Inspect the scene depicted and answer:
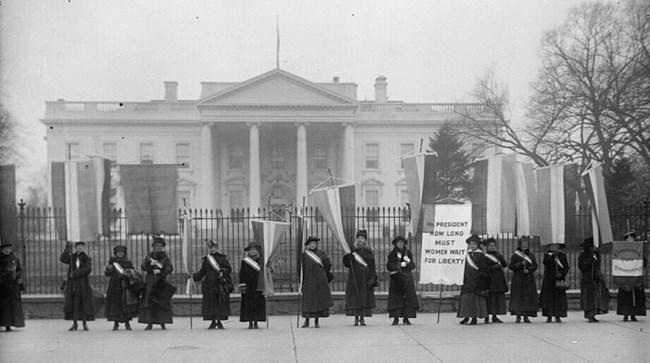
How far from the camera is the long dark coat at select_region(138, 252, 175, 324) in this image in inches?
512

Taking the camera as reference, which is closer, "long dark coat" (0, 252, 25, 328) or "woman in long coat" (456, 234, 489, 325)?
"long dark coat" (0, 252, 25, 328)

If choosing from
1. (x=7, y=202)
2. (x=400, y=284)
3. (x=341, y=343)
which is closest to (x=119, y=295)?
(x=7, y=202)

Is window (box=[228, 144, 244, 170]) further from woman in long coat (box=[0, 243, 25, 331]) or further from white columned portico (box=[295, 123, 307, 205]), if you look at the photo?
woman in long coat (box=[0, 243, 25, 331])

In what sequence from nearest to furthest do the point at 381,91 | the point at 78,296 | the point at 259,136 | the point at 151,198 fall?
the point at 151,198 → the point at 78,296 → the point at 259,136 → the point at 381,91

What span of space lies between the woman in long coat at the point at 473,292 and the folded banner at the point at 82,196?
612cm

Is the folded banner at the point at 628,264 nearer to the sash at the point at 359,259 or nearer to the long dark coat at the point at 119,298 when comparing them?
the sash at the point at 359,259

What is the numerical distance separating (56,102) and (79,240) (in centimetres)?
4791

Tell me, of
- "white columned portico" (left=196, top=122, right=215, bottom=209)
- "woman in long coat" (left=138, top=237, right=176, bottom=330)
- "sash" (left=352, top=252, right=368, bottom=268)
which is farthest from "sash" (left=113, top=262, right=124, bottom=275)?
"white columned portico" (left=196, top=122, right=215, bottom=209)

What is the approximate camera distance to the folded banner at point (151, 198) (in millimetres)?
12891

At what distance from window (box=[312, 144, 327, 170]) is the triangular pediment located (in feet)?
16.2

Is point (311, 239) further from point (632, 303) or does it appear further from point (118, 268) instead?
point (632, 303)

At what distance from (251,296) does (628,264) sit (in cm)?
668

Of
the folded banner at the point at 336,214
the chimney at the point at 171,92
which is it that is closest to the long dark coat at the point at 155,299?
the folded banner at the point at 336,214

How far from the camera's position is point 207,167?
55281 mm
